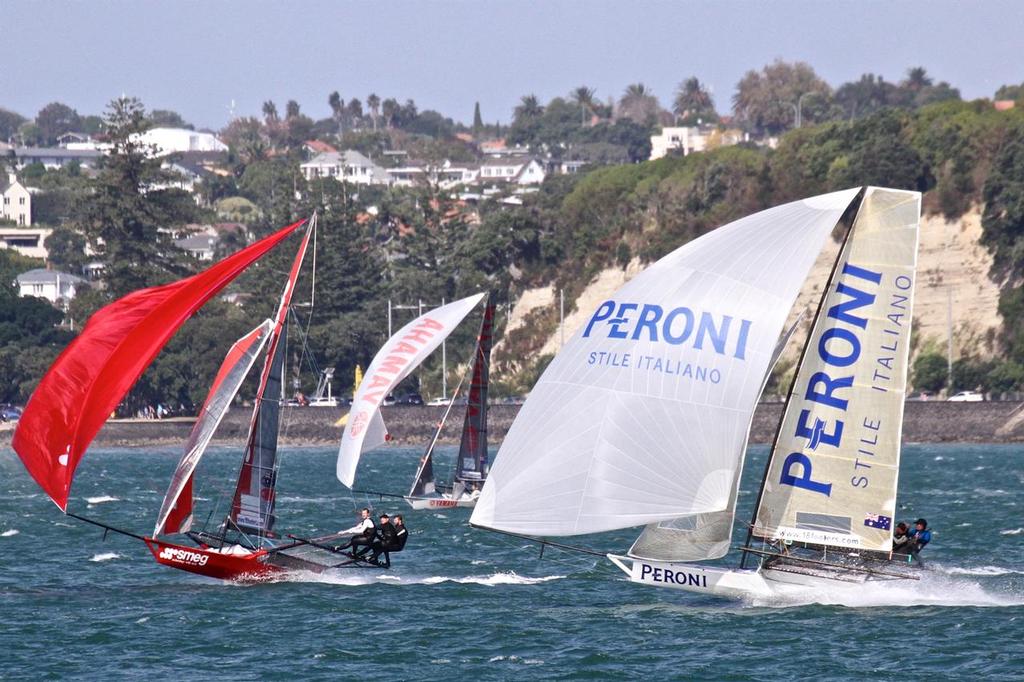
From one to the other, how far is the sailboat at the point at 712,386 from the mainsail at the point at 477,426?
1768cm

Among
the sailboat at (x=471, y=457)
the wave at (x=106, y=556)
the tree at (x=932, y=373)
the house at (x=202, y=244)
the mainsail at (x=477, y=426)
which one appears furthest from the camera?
the house at (x=202, y=244)

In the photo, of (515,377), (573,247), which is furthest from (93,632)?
(573,247)

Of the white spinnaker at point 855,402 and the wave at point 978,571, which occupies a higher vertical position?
the white spinnaker at point 855,402

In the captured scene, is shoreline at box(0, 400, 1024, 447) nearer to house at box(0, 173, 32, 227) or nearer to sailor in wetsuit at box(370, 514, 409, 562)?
sailor in wetsuit at box(370, 514, 409, 562)

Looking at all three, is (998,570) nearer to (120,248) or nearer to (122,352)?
(122,352)

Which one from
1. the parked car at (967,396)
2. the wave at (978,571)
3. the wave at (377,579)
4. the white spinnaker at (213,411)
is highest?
the white spinnaker at (213,411)

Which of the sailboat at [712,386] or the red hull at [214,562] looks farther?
the red hull at [214,562]

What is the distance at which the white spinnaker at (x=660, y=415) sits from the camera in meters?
22.7

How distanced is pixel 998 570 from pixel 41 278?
406 ft

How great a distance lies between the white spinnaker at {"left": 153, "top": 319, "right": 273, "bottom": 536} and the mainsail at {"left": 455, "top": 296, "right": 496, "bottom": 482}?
14351 millimetres

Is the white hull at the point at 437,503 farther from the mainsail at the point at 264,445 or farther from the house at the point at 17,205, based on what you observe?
the house at the point at 17,205

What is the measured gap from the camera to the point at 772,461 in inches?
949

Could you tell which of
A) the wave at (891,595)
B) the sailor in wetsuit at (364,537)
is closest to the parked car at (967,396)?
the wave at (891,595)

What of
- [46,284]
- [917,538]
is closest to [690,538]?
[917,538]
